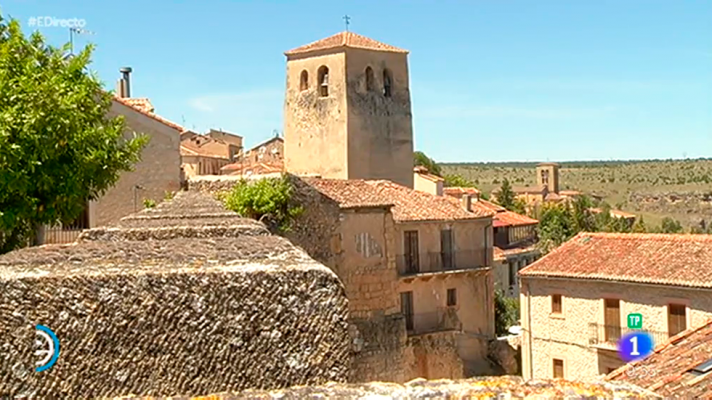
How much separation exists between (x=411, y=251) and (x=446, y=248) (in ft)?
5.14

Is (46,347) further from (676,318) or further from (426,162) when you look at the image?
(426,162)

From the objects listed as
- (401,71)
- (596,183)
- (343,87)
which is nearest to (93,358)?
(343,87)

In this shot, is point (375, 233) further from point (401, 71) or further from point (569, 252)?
point (401, 71)

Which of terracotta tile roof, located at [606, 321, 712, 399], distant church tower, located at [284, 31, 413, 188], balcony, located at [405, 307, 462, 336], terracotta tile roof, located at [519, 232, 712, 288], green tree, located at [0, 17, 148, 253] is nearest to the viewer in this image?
terracotta tile roof, located at [606, 321, 712, 399]

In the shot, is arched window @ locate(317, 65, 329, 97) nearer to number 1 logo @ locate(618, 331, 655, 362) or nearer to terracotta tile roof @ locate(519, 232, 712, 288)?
terracotta tile roof @ locate(519, 232, 712, 288)

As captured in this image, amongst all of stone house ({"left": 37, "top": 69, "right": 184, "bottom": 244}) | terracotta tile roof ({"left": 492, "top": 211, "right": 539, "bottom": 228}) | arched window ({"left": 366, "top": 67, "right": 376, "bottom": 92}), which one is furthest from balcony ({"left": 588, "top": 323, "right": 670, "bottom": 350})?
terracotta tile roof ({"left": 492, "top": 211, "right": 539, "bottom": 228})

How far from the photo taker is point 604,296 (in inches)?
889

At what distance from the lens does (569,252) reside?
24.8m

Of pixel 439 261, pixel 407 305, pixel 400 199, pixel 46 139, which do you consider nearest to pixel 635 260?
pixel 439 261

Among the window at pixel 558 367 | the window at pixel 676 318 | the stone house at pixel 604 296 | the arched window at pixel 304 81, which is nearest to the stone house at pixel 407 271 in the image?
the stone house at pixel 604 296

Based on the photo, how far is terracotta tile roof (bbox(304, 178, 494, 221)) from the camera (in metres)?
20.6

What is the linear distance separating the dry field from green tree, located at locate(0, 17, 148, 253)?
71259 millimetres

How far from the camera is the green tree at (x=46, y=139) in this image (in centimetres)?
1088

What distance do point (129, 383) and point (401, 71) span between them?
30.8 meters
